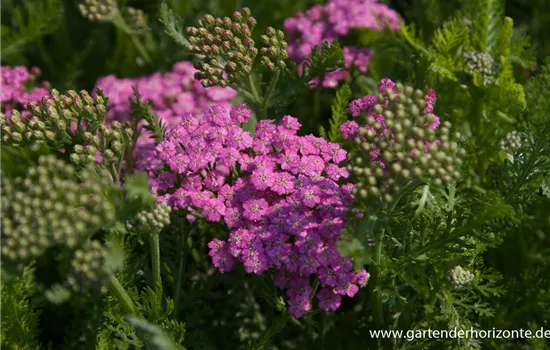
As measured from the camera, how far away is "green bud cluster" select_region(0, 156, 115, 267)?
2.24 metres

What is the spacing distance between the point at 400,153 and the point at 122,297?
1360 mm

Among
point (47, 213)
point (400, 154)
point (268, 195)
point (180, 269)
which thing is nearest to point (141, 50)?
point (180, 269)

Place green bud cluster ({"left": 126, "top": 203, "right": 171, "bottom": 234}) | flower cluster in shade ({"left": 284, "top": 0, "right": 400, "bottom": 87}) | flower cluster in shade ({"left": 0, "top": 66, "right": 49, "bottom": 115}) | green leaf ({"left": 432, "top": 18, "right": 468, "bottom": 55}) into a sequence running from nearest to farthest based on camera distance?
green bud cluster ({"left": 126, "top": 203, "right": 171, "bottom": 234}) < green leaf ({"left": 432, "top": 18, "right": 468, "bottom": 55}) < flower cluster in shade ({"left": 0, "top": 66, "right": 49, "bottom": 115}) < flower cluster in shade ({"left": 284, "top": 0, "right": 400, "bottom": 87})

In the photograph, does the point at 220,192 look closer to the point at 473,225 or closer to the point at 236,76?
the point at 236,76

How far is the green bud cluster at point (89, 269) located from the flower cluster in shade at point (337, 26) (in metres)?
2.46

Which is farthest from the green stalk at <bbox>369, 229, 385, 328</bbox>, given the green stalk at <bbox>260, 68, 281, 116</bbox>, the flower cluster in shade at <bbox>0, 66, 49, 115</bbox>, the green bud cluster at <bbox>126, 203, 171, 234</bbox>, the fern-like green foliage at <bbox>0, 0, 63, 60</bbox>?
the fern-like green foliage at <bbox>0, 0, 63, 60</bbox>

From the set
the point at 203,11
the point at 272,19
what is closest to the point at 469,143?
the point at 272,19

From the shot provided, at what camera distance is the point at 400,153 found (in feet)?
7.93

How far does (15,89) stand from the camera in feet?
13.1

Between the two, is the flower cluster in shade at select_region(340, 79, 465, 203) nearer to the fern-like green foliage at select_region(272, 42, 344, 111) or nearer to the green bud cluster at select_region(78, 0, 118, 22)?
the fern-like green foliage at select_region(272, 42, 344, 111)

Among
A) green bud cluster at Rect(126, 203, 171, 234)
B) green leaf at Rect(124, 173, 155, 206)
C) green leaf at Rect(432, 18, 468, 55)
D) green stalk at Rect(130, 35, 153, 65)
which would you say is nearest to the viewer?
green leaf at Rect(124, 173, 155, 206)

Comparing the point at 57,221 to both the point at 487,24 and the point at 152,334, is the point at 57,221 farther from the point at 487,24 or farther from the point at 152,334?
the point at 487,24

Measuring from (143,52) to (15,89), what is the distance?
1176 millimetres

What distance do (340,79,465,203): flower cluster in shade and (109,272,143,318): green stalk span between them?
1118 millimetres
